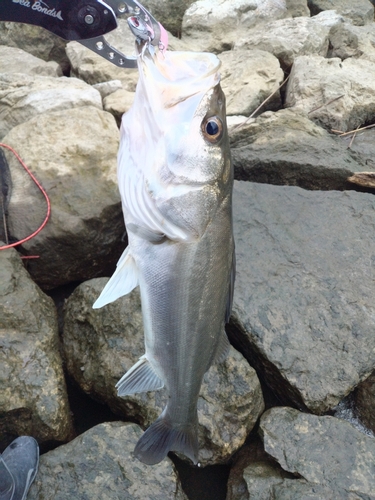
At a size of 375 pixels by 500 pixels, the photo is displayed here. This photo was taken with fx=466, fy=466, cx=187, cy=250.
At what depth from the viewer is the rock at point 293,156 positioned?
15.9 feet

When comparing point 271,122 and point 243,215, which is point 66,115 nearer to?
point 243,215

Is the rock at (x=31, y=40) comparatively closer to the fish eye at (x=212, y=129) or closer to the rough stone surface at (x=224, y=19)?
the rough stone surface at (x=224, y=19)

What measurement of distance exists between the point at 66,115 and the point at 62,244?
1297 mm

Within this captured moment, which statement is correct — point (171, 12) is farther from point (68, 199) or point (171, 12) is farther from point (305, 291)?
point (305, 291)

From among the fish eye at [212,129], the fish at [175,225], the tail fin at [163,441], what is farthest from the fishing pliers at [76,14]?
the tail fin at [163,441]

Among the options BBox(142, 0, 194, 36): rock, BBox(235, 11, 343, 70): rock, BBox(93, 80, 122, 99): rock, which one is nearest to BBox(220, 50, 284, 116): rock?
BBox(235, 11, 343, 70): rock

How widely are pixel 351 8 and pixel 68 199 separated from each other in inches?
339

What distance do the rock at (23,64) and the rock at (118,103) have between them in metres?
1.26

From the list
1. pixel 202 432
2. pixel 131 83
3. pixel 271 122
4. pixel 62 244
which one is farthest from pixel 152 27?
pixel 131 83

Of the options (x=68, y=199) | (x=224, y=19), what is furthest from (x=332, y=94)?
(x=68, y=199)

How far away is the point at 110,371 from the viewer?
Result: 10.6 ft

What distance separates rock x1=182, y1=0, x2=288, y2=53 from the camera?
26.6ft

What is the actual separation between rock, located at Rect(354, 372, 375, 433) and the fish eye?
2.52m

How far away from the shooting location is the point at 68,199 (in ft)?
12.5
